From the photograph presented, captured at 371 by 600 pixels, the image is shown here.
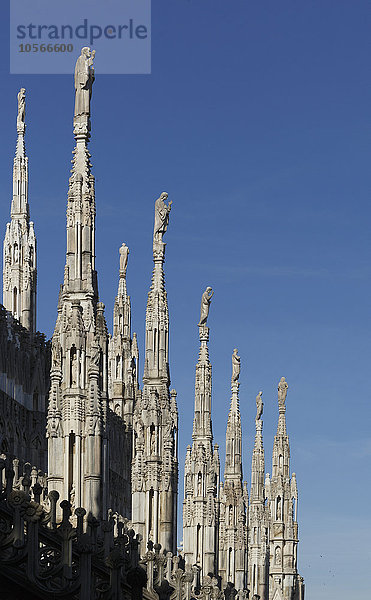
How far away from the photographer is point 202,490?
4019 cm

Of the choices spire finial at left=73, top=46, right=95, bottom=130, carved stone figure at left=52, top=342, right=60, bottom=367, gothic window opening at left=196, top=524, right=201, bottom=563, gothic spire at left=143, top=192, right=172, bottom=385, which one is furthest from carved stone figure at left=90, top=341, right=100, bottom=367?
gothic window opening at left=196, top=524, right=201, bottom=563

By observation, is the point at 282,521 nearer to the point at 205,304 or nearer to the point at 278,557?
the point at 278,557

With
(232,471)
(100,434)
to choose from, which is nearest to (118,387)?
(232,471)

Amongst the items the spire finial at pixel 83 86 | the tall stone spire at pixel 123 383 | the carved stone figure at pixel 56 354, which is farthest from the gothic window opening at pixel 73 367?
the tall stone spire at pixel 123 383

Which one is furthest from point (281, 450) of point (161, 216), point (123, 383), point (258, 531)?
point (161, 216)

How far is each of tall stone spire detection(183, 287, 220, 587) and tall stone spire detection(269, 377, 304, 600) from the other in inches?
893

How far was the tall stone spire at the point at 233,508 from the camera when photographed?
1939 inches

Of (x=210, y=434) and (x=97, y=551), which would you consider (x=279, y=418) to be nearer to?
(x=210, y=434)

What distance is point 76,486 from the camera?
26.2 metres

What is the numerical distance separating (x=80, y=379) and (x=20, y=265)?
81.3 feet

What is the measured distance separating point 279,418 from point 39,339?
70.6 feet

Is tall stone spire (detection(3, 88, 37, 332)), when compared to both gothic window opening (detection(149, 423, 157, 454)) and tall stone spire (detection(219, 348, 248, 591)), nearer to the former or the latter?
tall stone spire (detection(219, 348, 248, 591))

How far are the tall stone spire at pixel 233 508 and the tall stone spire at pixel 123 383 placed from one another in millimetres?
3542

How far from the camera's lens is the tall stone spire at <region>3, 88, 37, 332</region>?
50.7 m
